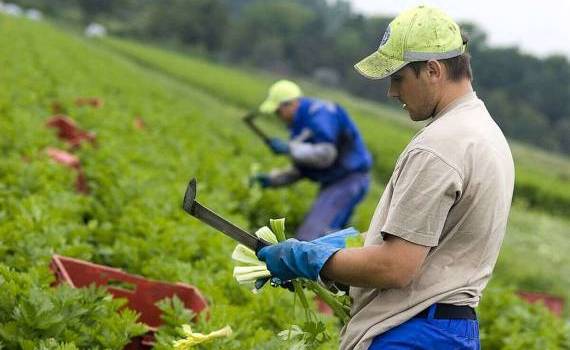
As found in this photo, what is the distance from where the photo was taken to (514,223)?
661 inches

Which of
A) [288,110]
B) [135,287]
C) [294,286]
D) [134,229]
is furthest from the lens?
[288,110]

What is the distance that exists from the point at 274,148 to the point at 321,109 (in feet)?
2.88

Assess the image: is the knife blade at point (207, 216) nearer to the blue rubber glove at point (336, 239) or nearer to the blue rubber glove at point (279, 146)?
the blue rubber glove at point (336, 239)

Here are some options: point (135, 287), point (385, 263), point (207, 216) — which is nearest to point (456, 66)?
point (385, 263)

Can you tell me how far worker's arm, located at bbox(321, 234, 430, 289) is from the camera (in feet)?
8.32

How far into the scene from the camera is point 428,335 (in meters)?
2.70

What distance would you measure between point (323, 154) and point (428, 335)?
440 cm

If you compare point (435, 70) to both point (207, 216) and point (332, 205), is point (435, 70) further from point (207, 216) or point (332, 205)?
point (332, 205)

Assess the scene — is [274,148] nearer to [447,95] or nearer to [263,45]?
[447,95]

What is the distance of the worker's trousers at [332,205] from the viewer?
743 centimetres

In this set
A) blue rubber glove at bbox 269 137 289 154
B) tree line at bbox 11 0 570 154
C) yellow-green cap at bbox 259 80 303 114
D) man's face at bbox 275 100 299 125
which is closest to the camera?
man's face at bbox 275 100 299 125

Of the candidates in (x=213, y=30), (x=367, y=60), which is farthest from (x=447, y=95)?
(x=213, y=30)

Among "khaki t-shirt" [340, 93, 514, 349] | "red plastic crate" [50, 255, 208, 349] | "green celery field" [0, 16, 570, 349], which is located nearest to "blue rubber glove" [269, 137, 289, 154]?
"green celery field" [0, 16, 570, 349]

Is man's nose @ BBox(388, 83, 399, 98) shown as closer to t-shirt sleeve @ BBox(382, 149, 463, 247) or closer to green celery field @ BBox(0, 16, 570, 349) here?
t-shirt sleeve @ BBox(382, 149, 463, 247)
